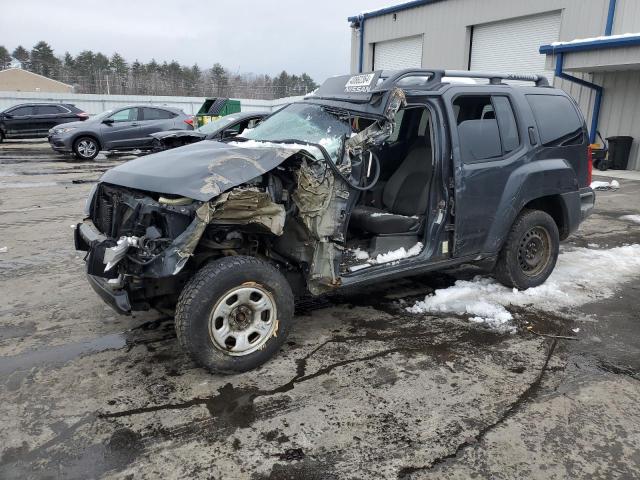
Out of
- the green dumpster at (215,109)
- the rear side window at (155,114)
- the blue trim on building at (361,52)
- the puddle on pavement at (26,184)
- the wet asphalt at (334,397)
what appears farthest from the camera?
the blue trim on building at (361,52)

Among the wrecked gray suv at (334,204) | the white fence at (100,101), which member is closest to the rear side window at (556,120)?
the wrecked gray suv at (334,204)

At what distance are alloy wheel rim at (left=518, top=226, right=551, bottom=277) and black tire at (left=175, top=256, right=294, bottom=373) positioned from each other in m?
2.62

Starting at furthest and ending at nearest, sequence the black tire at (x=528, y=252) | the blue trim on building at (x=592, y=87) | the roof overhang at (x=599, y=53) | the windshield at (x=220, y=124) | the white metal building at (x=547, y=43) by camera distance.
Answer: the blue trim on building at (x=592, y=87) → the white metal building at (x=547, y=43) → the roof overhang at (x=599, y=53) → the windshield at (x=220, y=124) → the black tire at (x=528, y=252)

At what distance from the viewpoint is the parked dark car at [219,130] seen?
36.4 feet

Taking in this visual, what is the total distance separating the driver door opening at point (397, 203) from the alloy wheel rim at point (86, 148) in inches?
544

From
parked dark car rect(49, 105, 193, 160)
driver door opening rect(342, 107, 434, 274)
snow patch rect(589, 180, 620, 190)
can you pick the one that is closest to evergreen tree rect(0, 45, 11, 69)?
parked dark car rect(49, 105, 193, 160)

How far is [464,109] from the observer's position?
4.51m

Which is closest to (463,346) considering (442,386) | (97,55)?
(442,386)

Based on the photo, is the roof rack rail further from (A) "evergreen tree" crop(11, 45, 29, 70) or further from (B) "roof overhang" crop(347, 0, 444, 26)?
(A) "evergreen tree" crop(11, 45, 29, 70)

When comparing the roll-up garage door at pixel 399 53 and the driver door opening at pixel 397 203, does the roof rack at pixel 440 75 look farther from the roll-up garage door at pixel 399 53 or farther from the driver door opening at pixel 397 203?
the roll-up garage door at pixel 399 53

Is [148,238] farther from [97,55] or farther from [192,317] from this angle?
[97,55]

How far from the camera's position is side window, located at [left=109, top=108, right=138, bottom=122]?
16.7 meters

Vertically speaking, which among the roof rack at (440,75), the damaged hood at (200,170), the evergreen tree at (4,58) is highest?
the evergreen tree at (4,58)

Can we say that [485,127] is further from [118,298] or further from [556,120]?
[118,298]
